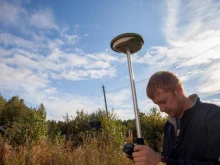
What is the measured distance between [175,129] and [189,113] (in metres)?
0.35

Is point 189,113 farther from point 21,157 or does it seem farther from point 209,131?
point 21,157

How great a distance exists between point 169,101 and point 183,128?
0.26m

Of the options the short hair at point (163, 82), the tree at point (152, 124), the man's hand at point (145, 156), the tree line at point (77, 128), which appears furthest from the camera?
the tree at point (152, 124)

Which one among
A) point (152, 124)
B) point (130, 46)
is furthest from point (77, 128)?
point (152, 124)

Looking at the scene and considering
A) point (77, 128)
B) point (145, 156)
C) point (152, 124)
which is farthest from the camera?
point (152, 124)

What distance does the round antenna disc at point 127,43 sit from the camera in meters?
2.14

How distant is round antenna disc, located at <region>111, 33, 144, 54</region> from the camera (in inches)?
84.4

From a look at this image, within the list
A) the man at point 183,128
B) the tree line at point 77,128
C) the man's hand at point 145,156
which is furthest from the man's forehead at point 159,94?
the tree line at point 77,128

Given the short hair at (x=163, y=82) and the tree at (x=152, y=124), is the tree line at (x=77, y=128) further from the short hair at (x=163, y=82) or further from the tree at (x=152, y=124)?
the short hair at (x=163, y=82)

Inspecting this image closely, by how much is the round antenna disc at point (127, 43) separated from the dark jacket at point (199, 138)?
801mm

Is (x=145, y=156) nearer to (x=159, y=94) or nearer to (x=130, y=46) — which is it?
(x=159, y=94)

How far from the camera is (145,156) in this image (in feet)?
5.19

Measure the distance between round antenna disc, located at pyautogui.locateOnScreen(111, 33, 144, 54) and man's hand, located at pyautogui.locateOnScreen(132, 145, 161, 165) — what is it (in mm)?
1028

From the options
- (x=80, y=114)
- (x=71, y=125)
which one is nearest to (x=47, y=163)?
(x=71, y=125)
